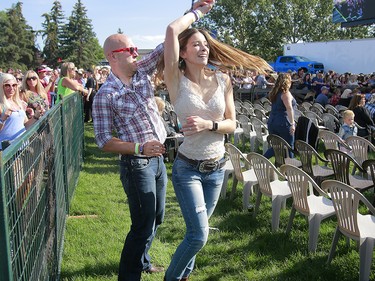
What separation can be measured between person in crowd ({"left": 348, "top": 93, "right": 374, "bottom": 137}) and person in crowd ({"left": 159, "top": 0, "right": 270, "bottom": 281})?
721cm

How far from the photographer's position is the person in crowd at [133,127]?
3.12 meters

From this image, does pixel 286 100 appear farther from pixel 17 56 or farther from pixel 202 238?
pixel 17 56

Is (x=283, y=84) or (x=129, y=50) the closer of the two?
(x=129, y=50)

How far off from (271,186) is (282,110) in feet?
7.97

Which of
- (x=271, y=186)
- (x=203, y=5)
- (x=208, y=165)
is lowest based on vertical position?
(x=271, y=186)

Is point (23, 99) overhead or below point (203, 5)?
below

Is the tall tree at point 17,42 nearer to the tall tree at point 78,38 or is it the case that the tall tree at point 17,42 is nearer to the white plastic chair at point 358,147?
the tall tree at point 78,38

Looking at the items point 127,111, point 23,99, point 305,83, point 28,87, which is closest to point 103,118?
point 127,111

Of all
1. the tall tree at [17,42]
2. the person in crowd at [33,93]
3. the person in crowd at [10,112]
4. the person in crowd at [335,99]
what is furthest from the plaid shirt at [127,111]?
the tall tree at [17,42]

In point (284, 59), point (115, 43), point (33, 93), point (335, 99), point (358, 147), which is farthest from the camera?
point (284, 59)

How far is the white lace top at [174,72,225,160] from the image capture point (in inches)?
122

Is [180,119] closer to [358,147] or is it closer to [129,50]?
[129,50]

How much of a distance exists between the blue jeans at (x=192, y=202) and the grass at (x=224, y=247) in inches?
29.7

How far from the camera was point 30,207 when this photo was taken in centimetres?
268
